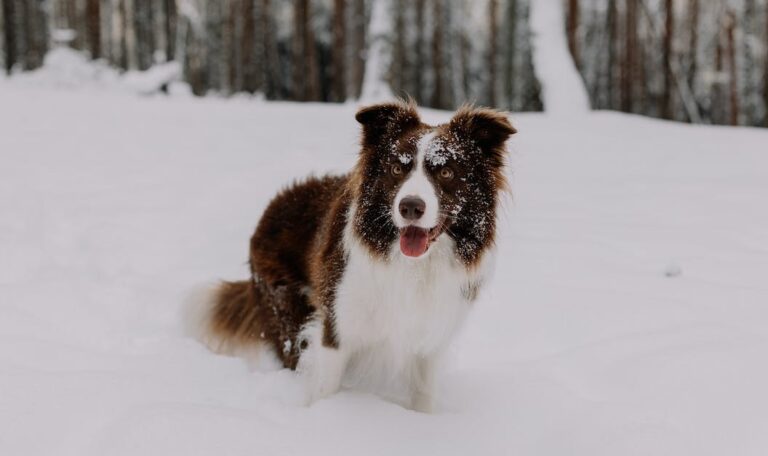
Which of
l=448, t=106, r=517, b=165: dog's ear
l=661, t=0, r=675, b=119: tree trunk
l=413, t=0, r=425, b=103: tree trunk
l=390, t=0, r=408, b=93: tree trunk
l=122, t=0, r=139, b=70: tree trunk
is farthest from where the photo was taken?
l=122, t=0, r=139, b=70: tree trunk

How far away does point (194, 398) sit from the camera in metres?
2.92

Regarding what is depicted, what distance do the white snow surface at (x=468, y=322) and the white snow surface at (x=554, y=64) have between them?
10.5 feet

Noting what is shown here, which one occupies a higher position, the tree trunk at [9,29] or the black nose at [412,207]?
the tree trunk at [9,29]

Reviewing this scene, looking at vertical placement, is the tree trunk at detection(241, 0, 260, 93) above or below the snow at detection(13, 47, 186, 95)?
above

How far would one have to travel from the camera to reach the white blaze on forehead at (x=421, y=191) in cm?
264

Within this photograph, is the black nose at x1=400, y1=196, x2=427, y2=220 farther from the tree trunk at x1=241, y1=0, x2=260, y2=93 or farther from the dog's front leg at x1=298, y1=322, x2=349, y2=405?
the tree trunk at x1=241, y1=0, x2=260, y2=93

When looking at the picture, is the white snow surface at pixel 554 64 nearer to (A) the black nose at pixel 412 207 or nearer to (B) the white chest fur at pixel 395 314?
(B) the white chest fur at pixel 395 314

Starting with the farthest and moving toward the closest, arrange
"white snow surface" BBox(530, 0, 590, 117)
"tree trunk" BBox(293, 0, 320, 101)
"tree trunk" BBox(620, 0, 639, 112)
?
"tree trunk" BBox(620, 0, 639, 112), "tree trunk" BBox(293, 0, 320, 101), "white snow surface" BBox(530, 0, 590, 117)

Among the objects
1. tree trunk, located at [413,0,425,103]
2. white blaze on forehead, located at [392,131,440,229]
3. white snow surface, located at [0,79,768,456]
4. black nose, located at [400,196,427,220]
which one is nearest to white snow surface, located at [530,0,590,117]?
white snow surface, located at [0,79,768,456]

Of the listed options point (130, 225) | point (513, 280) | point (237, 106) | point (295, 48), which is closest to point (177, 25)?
point (295, 48)

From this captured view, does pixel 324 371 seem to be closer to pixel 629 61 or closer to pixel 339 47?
pixel 339 47

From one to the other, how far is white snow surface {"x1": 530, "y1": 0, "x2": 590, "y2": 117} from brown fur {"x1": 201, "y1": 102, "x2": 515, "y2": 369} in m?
8.49

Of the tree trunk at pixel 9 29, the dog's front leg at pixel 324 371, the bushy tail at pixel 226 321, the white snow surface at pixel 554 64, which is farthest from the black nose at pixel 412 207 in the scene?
the tree trunk at pixel 9 29

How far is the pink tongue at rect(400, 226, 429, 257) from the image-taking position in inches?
108
